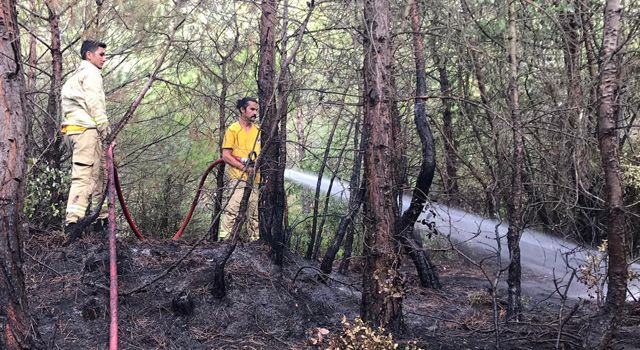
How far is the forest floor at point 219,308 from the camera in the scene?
4.54m

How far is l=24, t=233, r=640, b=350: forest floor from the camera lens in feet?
14.9

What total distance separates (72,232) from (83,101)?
48.8 inches

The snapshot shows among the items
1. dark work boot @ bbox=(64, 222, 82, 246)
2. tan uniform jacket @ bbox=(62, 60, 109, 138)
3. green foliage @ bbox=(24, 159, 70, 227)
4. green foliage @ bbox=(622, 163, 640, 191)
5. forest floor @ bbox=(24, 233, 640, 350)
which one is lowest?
forest floor @ bbox=(24, 233, 640, 350)

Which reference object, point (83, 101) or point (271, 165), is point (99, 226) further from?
point (271, 165)

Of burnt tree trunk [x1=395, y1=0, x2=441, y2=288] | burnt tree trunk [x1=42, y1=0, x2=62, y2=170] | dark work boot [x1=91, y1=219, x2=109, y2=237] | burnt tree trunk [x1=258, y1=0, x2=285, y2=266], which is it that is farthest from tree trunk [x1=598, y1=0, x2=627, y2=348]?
burnt tree trunk [x1=42, y1=0, x2=62, y2=170]

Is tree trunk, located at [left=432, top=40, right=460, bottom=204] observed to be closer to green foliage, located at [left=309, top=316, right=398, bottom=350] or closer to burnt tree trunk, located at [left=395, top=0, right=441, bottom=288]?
burnt tree trunk, located at [left=395, top=0, right=441, bottom=288]

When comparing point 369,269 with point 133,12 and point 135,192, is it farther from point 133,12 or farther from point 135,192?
point 135,192

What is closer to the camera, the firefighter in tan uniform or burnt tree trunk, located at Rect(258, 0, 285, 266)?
the firefighter in tan uniform

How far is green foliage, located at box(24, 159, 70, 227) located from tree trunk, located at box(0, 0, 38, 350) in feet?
9.15

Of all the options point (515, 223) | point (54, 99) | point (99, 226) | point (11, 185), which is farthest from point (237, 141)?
point (11, 185)

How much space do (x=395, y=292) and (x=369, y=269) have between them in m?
0.26

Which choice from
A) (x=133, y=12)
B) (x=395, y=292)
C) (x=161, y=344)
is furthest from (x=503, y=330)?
(x=133, y=12)

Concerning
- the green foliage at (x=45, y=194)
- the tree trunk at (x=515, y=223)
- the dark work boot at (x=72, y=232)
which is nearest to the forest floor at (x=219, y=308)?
the dark work boot at (x=72, y=232)

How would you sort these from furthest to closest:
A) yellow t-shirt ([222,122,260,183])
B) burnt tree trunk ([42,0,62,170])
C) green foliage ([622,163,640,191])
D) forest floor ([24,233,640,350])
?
green foliage ([622,163,640,191]) → yellow t-shirt ([222,122,260,183]) → burnt tree trunk ([42,0,62,170]) → forest floor ([24,233,640,350])
